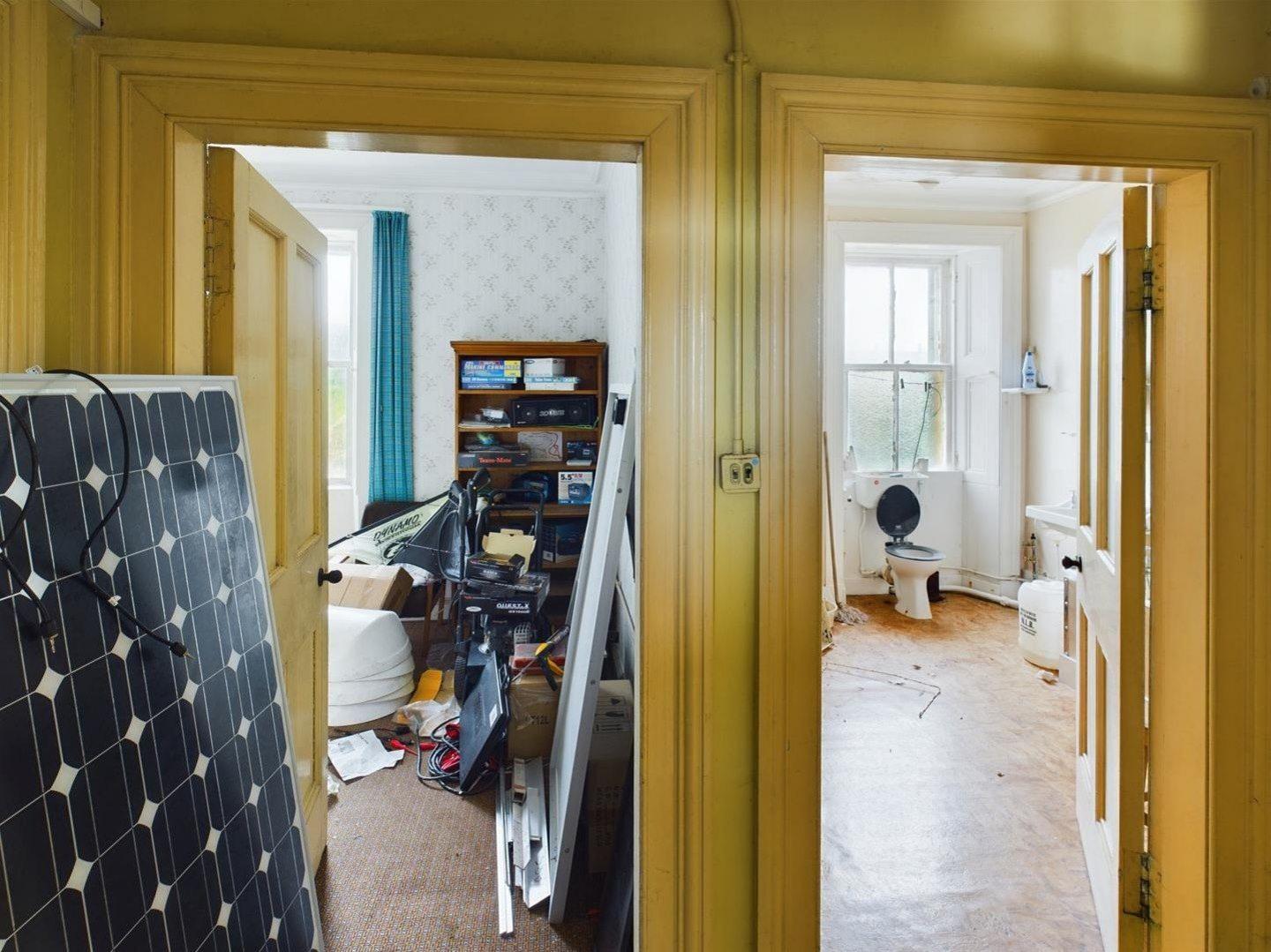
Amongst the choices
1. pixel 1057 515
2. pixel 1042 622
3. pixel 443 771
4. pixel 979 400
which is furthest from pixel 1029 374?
pixel 443 771

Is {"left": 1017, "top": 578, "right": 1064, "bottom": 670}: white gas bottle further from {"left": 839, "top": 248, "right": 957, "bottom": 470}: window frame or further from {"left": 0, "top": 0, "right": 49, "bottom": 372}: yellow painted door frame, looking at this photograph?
{"left": 0, "top": 0, "right": 49, "bottom": 372}: yellow painted door frame

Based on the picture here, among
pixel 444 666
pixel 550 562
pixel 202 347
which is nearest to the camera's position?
pixel 202 347

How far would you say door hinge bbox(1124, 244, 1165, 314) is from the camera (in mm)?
1642

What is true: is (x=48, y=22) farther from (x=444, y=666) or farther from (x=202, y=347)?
(x=444, y=666)

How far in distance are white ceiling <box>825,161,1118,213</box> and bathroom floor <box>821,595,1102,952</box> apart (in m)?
3.03

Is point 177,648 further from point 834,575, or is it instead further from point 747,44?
point 834,575

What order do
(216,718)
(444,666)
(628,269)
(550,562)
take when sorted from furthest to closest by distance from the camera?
(550,562)
(444,666)
(628,269)
(216,718)

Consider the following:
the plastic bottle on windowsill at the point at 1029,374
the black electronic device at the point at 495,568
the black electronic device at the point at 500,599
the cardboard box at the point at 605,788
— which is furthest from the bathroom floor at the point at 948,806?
the plastic bottle on windowsill at the point at 1029,374

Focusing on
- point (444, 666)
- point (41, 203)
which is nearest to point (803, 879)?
point (41, 203)

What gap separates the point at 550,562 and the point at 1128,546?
3259 millimetres

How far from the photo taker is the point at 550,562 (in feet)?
14.6

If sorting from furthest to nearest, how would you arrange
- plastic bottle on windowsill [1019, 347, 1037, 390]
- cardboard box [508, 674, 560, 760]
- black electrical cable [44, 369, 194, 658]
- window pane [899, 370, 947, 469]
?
window pane [899, 370, 947, 469] < plastic bottle on windowsill [1019, 347, 1037, 390] < cardboard box [508, 674, 560, 760] < black electrical cable [44, 369, 194, 658]

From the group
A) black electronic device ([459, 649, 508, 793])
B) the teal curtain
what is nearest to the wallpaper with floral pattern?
the teal curtain

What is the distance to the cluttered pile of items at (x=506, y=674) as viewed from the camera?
2.10 meters
